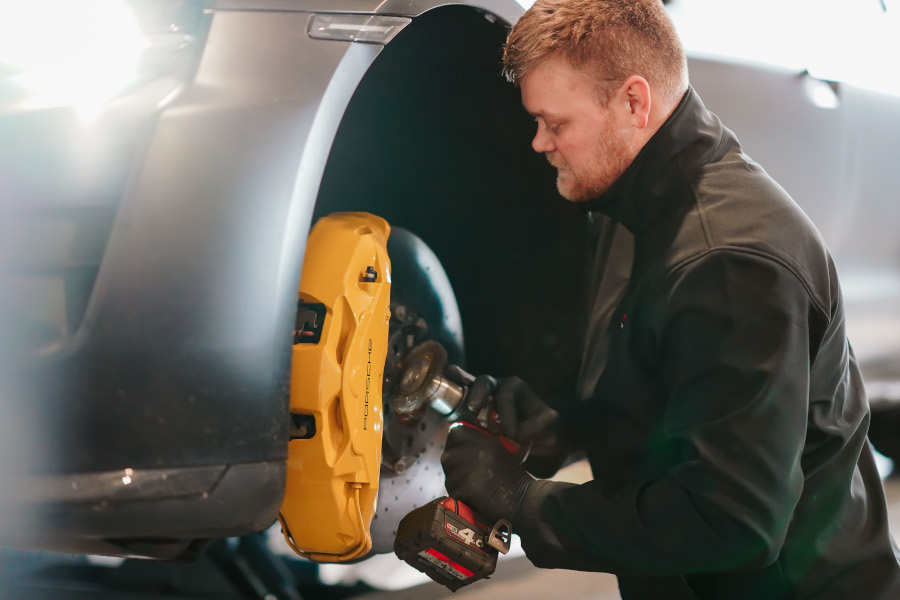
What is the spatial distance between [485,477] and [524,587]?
0.55 meters

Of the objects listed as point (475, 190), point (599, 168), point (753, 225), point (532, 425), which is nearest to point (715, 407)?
point (753, 225)

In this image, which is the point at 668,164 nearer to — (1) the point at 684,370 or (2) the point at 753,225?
(2) the point at 753,225

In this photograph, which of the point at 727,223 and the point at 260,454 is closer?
the point at 260,454

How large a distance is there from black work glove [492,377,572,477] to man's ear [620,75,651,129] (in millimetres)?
501

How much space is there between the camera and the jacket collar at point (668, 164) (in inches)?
43.4

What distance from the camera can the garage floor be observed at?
64.2 inches

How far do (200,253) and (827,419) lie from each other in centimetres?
82

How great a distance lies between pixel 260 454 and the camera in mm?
905

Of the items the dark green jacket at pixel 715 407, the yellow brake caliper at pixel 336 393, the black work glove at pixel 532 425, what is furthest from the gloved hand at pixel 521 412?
the yellow brake caliper at pixel 336 393

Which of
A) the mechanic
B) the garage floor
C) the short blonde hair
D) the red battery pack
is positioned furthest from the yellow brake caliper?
the garage floor

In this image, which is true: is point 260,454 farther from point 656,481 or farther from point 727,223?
point 727,223

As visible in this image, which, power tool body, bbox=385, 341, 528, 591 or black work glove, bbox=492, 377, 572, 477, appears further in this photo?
black work glove, bbox=492, 377, 572, 477

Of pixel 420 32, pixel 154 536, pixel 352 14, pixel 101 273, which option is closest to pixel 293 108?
pixel 352 14

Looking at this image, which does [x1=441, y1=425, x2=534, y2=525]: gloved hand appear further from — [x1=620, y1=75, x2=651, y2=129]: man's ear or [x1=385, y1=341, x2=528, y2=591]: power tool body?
[x1=620, y1=75, x2=651, y2=129]: man's ear
